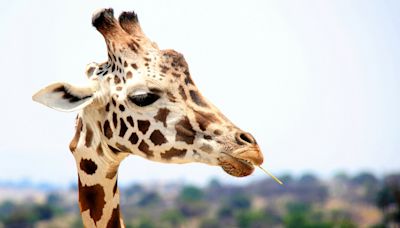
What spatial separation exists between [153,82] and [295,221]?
88111mm

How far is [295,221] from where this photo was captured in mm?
93000

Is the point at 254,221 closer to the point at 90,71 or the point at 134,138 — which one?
the point at 90,71

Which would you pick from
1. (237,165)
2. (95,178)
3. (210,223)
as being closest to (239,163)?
(237,165)

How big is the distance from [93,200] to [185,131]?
3.69 ft

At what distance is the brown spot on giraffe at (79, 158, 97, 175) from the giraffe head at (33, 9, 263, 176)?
131mm

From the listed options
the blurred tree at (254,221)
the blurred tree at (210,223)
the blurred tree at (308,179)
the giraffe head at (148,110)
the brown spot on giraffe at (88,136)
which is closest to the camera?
the giraffe head at (148,110)

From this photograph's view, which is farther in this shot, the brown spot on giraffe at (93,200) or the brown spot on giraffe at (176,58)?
the brown spot on giraffe at (93,200)

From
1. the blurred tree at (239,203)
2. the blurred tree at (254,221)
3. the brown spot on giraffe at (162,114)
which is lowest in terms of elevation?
the blurred tree at (239,203)

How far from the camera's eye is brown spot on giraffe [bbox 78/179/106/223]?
6.90 m

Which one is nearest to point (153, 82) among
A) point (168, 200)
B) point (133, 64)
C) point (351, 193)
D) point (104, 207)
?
point (133, 64)

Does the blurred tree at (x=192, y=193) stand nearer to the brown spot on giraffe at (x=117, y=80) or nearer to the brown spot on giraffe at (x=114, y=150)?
the brown spot on giraffe at (x=114, y=150)

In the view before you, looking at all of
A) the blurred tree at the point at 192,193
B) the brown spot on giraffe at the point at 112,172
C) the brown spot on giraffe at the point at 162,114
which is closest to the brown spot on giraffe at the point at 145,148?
the brown spot on giraffe at the point at 162,114

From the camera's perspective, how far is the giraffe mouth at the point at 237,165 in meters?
6.15

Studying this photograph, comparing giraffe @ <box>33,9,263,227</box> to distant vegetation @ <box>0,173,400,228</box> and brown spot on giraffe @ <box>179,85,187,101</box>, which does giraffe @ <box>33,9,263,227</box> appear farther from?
distant vegetation @ <box>0,173,400,228</box>
